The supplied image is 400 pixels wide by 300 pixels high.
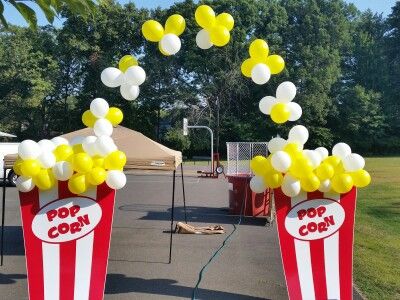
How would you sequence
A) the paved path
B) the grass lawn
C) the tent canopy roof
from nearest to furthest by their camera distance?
the paved path, the grass lawn, the tent canopy roof

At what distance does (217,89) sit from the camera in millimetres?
52219

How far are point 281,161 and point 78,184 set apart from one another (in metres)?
2.03

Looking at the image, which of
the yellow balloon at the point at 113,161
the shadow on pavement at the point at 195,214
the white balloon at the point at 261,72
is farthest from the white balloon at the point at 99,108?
the shadow on pavement at the point at 195,214

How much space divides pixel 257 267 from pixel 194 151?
4331 cm

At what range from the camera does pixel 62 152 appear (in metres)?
5.23

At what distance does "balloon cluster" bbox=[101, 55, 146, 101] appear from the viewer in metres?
5.39

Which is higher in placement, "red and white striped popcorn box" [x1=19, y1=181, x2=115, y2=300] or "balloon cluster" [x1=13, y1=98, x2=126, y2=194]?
"balloon cluster" [x1=13, y1=98, x2=126, y2=194]

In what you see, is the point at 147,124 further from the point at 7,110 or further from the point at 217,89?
the point at 7,110

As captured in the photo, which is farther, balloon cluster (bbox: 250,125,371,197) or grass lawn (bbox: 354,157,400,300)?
grass lawn (bbox: 354,157,400,300)

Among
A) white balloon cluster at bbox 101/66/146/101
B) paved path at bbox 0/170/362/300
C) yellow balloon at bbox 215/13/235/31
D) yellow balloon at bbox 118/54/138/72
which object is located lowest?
paved path at bbox 0/170/362/300

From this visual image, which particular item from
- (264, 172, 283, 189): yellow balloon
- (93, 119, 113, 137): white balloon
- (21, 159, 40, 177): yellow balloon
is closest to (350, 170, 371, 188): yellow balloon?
(264, 172, 283, 189): yellow balloon

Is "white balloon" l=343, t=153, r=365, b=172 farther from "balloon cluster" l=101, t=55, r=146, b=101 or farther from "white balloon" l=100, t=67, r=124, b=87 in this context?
"white balloon" l=100, t=67, r=124, b=87

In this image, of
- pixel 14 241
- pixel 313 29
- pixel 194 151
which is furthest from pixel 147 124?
pixel 14 241

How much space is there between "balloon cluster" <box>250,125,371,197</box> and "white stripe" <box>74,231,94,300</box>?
6.00ft
